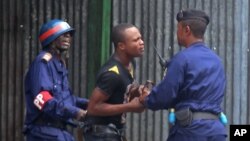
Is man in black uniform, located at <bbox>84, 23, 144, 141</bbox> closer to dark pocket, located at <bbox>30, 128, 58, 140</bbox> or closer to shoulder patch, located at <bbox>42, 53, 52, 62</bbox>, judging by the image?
dark pocket, located at <bbox>30, 128, 58, 140</bbox>

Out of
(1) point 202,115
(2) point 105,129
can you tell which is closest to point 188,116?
(1) point 202,115

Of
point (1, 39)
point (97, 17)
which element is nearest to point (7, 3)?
point (1, 39)

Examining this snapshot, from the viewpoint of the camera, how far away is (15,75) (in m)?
7.85

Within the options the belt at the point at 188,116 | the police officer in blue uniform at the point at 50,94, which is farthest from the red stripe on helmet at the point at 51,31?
the belt at the point at 188,116

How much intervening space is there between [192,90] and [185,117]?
0.22 meters

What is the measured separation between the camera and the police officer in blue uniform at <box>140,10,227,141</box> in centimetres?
523

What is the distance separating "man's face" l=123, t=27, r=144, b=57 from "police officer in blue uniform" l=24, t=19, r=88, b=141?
2.02ft

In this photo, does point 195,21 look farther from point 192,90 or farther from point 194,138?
point 194,138

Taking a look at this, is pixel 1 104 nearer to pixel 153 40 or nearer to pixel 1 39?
pixel 1 39

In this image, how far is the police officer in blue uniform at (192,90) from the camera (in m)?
5.23

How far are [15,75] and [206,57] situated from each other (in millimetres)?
3150

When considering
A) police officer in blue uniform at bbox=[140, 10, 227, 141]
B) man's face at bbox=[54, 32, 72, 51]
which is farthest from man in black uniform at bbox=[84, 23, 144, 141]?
man's face at bbox=[54, 32, 72, 51]

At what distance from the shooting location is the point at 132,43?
577 cm

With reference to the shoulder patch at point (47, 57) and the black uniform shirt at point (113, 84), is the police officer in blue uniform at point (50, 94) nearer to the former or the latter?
the shoulder patch at point (47, 57)
